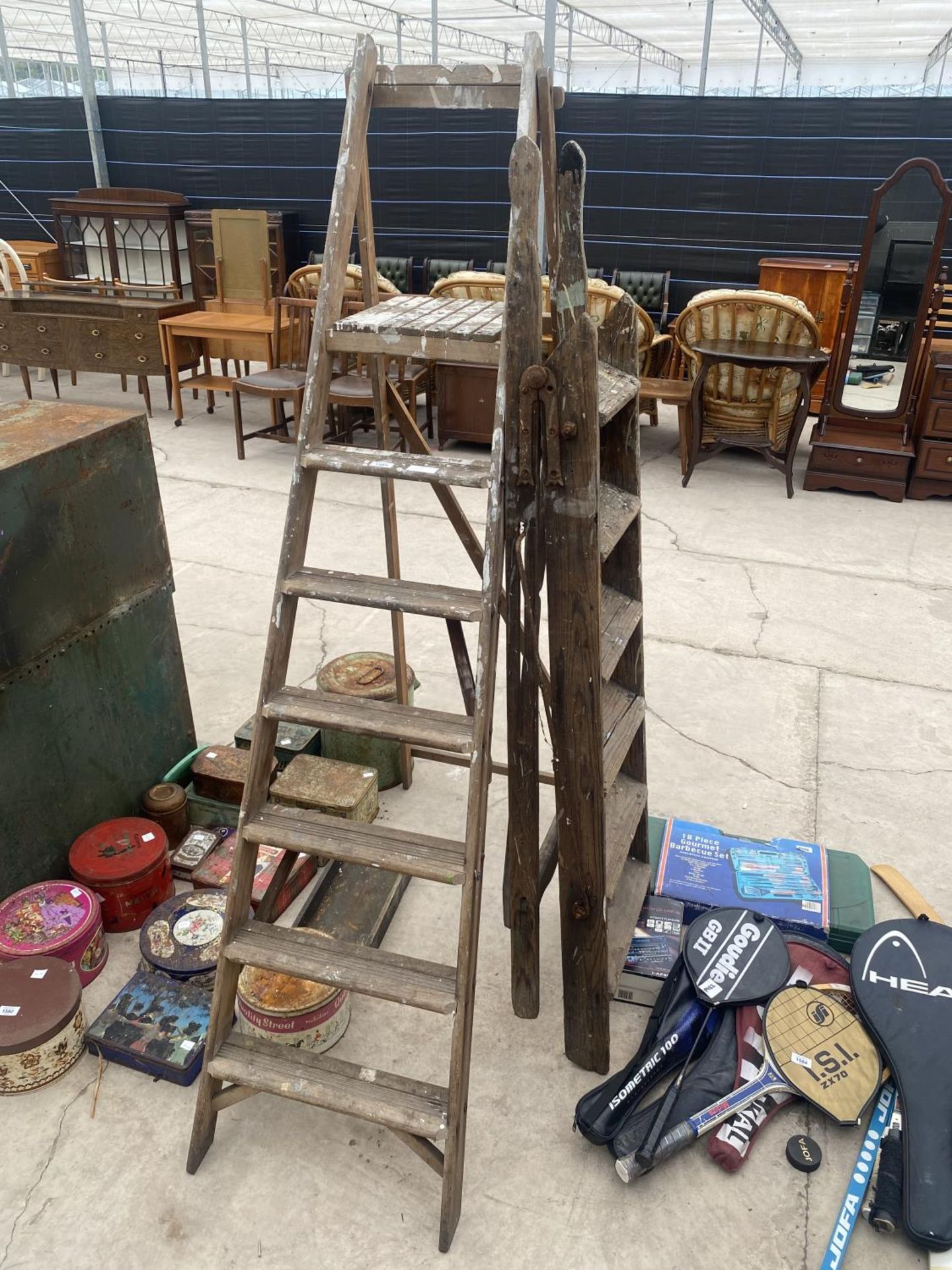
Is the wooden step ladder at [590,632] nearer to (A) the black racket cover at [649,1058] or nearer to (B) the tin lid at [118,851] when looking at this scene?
(A) the black racket cover at [649,1058]

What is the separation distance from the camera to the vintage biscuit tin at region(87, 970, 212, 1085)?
2199 mm

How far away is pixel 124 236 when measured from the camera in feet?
35.0

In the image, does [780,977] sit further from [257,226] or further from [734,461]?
[257,226]

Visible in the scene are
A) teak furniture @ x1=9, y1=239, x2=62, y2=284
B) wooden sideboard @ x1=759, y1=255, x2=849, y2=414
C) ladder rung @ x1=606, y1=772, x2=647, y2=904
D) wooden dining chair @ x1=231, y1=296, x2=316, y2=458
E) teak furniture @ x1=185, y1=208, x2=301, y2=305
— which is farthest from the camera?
teak furniture @ x1=9, y1=239, x2=62, y2=284

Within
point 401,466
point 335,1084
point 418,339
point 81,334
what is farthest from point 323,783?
point 81,334

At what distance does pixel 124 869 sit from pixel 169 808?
367 millimetres

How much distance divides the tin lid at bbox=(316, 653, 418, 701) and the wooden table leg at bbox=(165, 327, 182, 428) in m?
4.93

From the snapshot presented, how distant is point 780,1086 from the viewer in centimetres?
212

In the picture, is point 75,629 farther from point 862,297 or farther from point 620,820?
point 862,297

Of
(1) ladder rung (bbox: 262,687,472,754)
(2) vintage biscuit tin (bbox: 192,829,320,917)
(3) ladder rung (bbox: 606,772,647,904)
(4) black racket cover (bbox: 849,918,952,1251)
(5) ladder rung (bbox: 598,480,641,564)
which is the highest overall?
(5) ladder rung (bbox: 598,480,641,564)

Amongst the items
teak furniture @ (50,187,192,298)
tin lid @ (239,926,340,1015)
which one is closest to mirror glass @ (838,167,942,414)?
tin lid @ (239,926,340,1015)

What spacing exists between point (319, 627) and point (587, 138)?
7.17 metres

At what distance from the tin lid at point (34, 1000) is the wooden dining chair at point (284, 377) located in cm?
448

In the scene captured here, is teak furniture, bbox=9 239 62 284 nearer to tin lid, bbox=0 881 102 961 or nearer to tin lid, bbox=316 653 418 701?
tin lid, bbox=316 653 418 701
